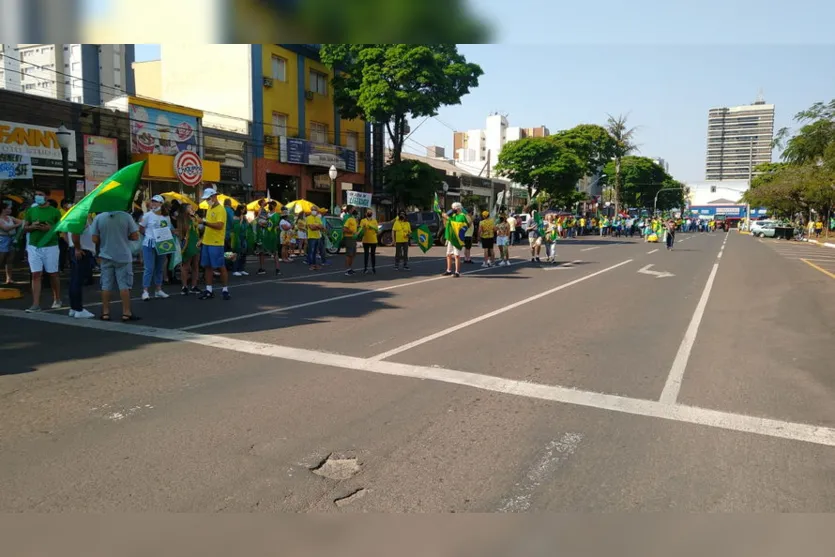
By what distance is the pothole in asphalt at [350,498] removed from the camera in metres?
3.53

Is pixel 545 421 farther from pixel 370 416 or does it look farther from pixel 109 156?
pixel 109 156

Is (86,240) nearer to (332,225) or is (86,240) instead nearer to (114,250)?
(114,250)

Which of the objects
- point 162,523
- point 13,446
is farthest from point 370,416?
point 13,446

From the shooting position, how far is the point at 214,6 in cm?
469

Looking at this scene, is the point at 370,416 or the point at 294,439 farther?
the point at 370,416

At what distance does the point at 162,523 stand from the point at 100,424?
5.85 feet

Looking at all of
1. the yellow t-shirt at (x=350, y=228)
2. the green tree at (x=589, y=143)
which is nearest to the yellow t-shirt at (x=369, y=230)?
the yellow t-shirt at (x=350, y=228)

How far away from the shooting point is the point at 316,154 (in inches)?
1373

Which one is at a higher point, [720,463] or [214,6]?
[214,6]

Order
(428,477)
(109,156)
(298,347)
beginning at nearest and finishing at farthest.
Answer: (428,477) → (298,347) → (109,156)

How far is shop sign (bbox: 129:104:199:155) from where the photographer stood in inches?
960

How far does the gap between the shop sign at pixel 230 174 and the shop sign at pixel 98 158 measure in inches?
247

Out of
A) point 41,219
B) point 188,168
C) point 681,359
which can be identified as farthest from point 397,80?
point 681,359

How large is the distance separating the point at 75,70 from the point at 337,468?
40116 mm
